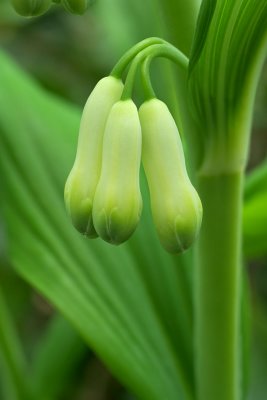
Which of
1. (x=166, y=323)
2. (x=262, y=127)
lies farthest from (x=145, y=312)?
(x=262, y=127)

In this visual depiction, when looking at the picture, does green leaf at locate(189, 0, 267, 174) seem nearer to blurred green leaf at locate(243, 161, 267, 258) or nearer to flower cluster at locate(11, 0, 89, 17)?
flower cluster at locate(11, 0, 89, 17)

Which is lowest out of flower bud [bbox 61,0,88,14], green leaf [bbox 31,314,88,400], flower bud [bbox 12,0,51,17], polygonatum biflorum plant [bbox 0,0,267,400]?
green leaf [bbox 31,314,88,400]

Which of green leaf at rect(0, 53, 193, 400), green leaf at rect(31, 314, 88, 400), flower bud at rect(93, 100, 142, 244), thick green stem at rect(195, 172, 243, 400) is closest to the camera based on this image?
flower bud at rect(93, 100, 142, 244)

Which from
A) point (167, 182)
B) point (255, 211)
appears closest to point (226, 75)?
point (167, 182)

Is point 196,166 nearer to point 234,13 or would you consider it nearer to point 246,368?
point 234,13

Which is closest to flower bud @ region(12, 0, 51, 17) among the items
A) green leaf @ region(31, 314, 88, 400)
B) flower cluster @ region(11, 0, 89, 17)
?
flower cluster @ region(11, 0, 89, 17)

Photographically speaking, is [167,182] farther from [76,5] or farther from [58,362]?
[58,362]
